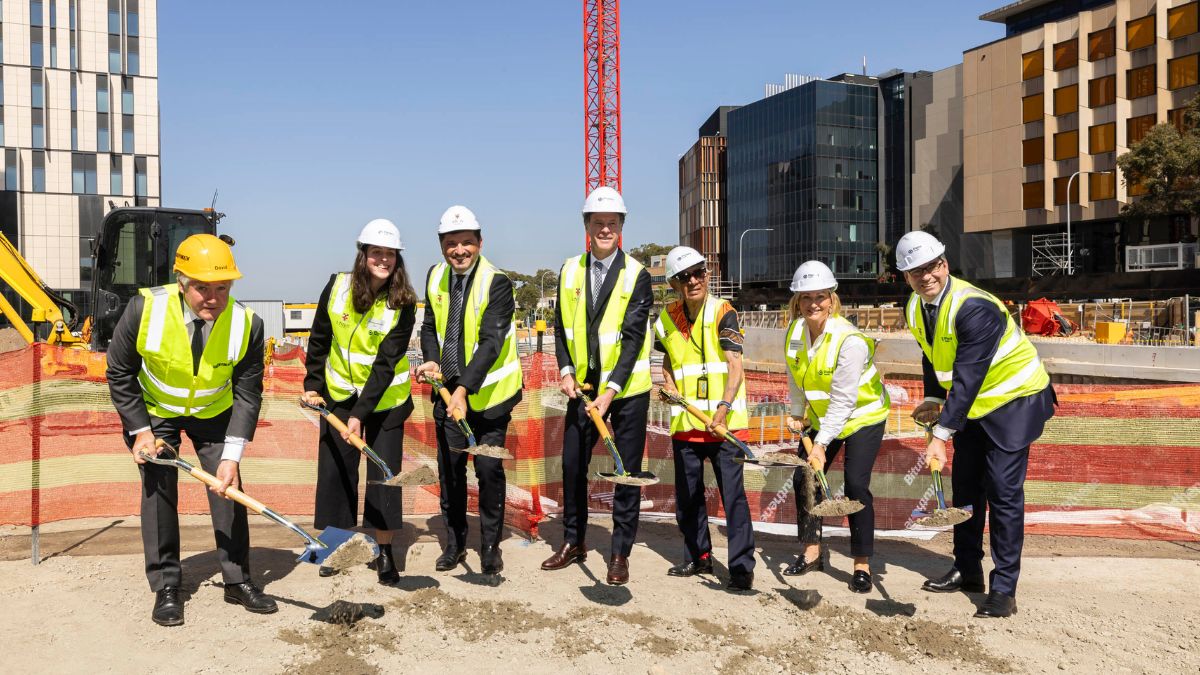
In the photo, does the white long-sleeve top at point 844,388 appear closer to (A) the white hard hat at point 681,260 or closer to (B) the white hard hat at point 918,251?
(B) the white hard hat at point 918,251

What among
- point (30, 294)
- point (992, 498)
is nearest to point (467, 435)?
point (992, 498)

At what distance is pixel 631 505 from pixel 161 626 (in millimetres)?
2363

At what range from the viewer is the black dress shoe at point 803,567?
520 cm

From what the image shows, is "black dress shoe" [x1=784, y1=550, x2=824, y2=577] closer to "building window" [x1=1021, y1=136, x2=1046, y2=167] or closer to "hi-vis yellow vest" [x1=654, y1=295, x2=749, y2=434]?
"hi-vis yellow vest" [x1=654, y1=295, x2=749, y2=434]

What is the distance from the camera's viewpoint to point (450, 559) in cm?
509

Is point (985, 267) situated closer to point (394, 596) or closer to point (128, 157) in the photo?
point (128, 157)

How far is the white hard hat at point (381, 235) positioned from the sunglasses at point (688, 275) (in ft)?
4.86

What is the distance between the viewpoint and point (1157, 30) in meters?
42.2

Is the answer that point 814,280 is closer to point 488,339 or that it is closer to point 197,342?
point 488,339

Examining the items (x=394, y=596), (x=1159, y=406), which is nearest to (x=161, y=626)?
(x=394, y=596)

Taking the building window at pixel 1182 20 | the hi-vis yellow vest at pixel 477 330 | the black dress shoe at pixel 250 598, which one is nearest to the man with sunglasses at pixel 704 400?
the hi-vis yellow vest at pixel 477 330

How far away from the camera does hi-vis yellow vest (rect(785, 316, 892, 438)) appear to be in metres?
4.93

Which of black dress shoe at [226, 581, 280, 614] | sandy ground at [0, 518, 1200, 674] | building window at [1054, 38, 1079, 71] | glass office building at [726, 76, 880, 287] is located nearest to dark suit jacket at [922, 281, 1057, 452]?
sandy ground at [0, 518, 1200, 674]

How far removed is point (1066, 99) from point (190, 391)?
170 ft
